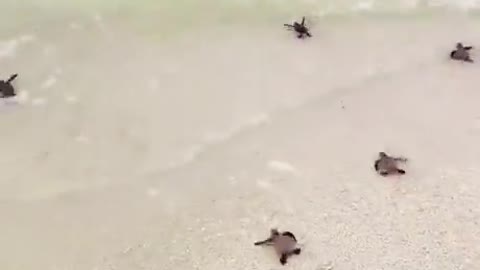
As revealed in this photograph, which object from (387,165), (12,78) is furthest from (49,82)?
(387,165)

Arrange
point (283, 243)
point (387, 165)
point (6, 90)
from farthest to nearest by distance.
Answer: point (6, 90) → point (387, 165) → point (283, 243)

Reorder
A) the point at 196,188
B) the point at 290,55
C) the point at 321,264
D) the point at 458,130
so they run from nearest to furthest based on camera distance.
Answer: the point at 321,264 → the point at 196,188 → the point at 458,130 → the point at 290,55

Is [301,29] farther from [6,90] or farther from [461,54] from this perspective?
[6,90]

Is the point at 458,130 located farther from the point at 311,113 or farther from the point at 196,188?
the point at 196,188

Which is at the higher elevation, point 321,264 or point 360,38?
point 360,38

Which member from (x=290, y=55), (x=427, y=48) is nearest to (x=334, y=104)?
(x=290, y=55)

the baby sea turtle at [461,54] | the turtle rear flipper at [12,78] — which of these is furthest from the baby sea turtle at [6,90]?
the baby sea turtle at [461,54]
